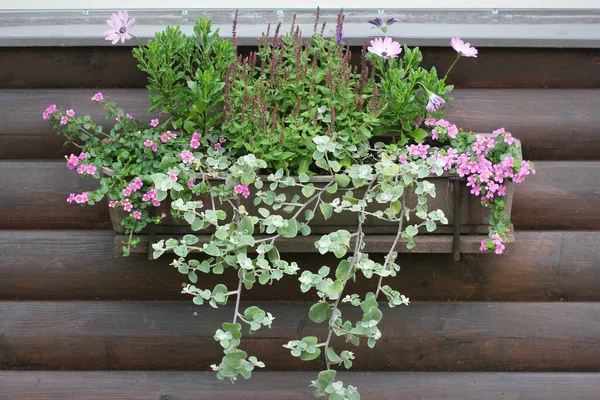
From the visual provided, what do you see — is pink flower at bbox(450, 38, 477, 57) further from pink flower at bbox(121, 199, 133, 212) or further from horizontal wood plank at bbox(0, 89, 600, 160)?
pink flower at bbox(121, 199, 133, 212)

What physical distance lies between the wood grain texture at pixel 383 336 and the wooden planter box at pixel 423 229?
0.71ft

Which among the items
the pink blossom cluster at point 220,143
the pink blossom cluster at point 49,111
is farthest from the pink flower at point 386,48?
the pink blossom cluster at point 49,111

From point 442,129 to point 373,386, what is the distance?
0.66 m

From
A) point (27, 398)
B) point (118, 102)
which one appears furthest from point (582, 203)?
point (27, 398)

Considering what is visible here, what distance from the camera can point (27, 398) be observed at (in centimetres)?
219

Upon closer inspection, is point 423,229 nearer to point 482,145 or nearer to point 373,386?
point 482,145

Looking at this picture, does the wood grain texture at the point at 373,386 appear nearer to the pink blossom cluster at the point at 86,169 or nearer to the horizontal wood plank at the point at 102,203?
the horizontal wood plank at the point at 102,203

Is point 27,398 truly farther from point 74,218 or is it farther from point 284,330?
point 284,330

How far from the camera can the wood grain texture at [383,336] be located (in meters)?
2.14

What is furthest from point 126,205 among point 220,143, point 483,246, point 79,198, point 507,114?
point 507,114

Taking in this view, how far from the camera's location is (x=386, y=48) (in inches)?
79.3

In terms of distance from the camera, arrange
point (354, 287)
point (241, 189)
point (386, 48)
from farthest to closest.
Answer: point (354, 287)
point (386, 48)
point (241, 189)

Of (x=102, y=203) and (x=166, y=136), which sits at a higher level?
(x=166, y=136)

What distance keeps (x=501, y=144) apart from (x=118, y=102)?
942 mm
